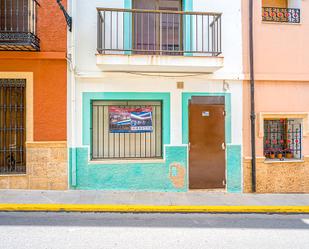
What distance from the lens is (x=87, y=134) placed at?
22.8ft

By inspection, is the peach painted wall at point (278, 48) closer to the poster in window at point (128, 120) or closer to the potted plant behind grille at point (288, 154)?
the potted plant behind grille at point (288, 154)

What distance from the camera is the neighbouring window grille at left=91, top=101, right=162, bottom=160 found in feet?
23.5

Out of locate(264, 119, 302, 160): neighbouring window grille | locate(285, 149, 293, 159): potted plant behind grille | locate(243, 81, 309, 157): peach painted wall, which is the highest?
locate(243, 81, 309, 157): peach painted wall

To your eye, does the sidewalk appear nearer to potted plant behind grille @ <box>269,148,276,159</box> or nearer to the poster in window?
potted plant behind grille @ <box>269,148,276,159</box>

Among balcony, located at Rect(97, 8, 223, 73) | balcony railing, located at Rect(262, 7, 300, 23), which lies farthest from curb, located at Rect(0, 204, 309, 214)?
balcony railing, located at Rect(262, 7, 300, 23)

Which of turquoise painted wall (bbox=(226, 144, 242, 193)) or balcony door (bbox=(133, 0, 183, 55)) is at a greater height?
balcony door (bbox=(133, 0, 183, 55))

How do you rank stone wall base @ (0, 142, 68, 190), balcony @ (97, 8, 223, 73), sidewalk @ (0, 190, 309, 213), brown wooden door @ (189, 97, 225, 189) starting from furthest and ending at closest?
1. brown wooden door @ (189, 97, 225, 189)
2. stone wall base @ (0, 142, 68, 190)
3. balcony @ (97, 8, 223, 73)
4. sidewalk @ (0, 190, 309, 213)

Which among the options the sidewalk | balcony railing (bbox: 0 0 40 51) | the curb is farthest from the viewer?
balcony railing (bbox: 0 0 40 51)

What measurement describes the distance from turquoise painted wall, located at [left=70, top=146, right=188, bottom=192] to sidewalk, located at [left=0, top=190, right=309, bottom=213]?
27 centimetres

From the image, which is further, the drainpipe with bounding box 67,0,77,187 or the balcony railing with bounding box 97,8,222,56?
the balcony railing with bounding box 97,8,222,56

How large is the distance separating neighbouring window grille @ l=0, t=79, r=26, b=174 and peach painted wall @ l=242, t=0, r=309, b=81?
20.8 feet

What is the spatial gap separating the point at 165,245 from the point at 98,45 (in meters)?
5.03

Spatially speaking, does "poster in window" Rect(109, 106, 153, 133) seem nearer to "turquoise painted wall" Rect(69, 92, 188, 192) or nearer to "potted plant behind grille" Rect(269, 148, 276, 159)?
"turquoise painted wall" Rect(69, 92, 188, 192)

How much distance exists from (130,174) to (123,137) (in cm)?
105
